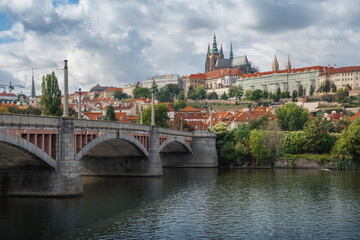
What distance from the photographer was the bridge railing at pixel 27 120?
30.1 m

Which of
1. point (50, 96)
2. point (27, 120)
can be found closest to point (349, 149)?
point (50, 96)

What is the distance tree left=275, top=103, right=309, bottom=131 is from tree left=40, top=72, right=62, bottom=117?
41347 millimetres

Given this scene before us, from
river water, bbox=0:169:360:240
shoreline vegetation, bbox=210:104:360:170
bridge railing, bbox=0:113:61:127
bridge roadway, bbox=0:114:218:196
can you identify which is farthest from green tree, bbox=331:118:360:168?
bridge railing, bbox=0:113:61:127

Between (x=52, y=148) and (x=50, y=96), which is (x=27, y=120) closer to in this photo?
(x=52, y=148)

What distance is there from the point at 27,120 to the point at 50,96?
37962mm

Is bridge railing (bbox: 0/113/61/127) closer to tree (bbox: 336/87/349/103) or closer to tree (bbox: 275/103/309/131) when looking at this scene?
tree (bbox: 275/103/309/131)

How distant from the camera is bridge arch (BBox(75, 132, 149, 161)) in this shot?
39844mm

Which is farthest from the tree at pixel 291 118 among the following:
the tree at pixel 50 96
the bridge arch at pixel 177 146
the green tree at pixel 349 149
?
the tree at pixel 50 96

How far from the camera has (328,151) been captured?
2805 inches

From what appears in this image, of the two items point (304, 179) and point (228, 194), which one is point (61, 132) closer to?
point (228, 194)

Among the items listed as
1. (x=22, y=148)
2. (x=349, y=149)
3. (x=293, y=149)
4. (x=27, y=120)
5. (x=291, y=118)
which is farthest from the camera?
(x=291, y=118)

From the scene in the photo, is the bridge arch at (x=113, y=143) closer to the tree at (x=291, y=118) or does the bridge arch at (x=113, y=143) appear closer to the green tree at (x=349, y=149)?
the green tree at (x=349, y=149)

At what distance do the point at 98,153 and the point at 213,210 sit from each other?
22.0 metres

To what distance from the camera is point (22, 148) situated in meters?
31.6
